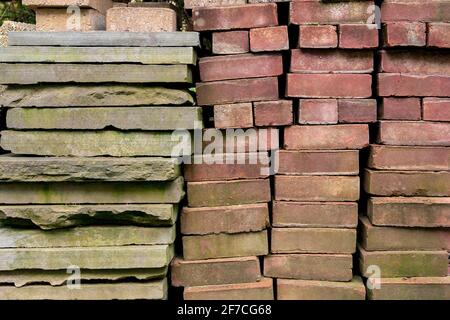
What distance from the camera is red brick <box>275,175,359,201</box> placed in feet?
7.72

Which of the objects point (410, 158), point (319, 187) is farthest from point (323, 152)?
point (410, 158)

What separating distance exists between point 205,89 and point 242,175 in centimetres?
51

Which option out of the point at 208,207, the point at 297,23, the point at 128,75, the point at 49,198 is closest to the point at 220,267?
the point at 208,207

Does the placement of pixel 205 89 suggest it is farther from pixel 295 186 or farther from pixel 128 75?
pixel 295 186

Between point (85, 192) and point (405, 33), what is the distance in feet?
5.99

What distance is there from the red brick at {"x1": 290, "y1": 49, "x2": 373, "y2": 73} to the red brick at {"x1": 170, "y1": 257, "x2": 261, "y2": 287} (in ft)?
3.61

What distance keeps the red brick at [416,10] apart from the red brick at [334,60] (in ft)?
0.77

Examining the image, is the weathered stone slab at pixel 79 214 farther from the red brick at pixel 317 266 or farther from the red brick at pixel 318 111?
the red brick at pixel 318 111

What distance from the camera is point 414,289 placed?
7.53ft

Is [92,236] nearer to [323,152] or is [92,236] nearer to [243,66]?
[243,66]

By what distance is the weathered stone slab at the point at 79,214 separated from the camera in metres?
2.14

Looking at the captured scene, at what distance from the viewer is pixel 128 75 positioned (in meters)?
2.14

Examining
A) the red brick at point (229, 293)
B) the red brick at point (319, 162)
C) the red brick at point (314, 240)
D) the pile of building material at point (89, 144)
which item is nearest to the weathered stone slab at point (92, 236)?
the pile of building material at point (89, 144)

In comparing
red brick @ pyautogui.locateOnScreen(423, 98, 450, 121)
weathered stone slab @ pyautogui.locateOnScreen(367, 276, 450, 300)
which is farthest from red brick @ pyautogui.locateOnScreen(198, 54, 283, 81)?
weathered stone slab @ pyautogui.locateOnScreen(367, 276, 450, 300)
